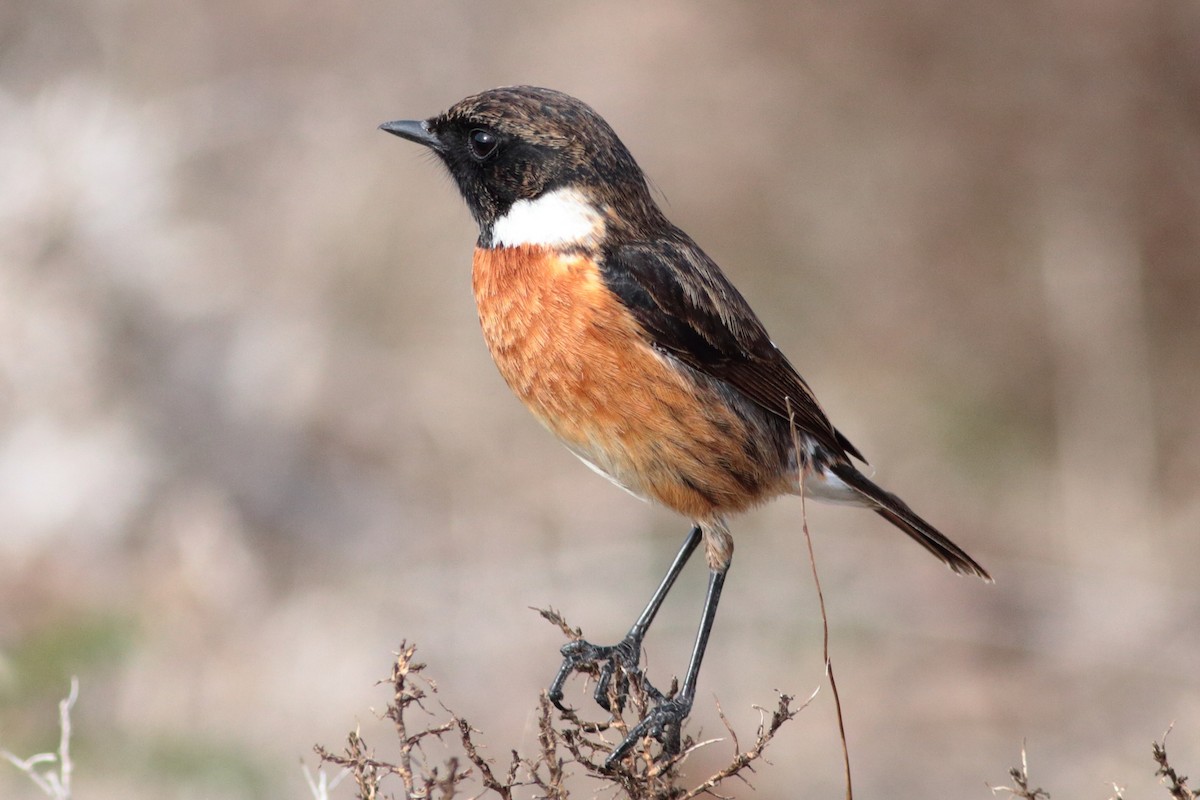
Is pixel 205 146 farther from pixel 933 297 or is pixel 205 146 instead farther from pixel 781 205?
pixel 933 297

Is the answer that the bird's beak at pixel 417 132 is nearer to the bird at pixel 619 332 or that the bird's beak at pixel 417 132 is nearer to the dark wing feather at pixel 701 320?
the bird at pixel 619 332

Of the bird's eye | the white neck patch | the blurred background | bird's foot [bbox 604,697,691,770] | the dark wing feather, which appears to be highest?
the blurred background

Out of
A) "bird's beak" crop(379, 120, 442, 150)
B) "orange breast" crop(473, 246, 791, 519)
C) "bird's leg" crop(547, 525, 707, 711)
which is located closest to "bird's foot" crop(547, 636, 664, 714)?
"bird's leg" crop(547, 525, 707, 711)

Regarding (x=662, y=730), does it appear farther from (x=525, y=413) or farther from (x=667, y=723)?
(x=525, y=413)

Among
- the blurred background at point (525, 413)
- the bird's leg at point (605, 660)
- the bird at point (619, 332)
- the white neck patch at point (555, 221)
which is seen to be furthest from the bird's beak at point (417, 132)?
the blurred background at point (525, 413)

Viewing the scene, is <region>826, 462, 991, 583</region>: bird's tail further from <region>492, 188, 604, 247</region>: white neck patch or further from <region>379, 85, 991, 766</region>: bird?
<region>492, 188, 604, 247</region>: white neck patch
